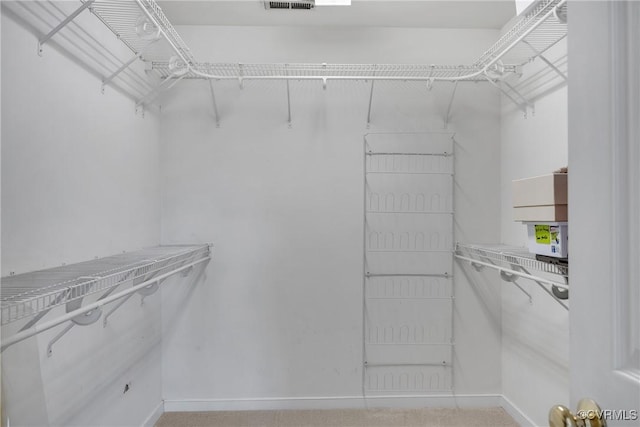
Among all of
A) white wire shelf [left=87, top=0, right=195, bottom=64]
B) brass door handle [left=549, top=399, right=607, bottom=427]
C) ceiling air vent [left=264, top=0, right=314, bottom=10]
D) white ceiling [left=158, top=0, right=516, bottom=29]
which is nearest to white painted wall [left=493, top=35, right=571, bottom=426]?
white ceiling [left=158, top=0, right=516, bottom=29]

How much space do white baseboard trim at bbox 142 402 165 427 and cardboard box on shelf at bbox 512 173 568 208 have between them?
223 cm

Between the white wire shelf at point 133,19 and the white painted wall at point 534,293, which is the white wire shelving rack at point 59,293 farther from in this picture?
the white painted wall at point 534,293

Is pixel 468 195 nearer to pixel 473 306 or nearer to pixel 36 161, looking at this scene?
pixel 473 306

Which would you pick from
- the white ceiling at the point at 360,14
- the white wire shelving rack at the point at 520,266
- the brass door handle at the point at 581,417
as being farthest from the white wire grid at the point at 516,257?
the white ceiling at the point at 360,14

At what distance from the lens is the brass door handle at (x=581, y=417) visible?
544 mm

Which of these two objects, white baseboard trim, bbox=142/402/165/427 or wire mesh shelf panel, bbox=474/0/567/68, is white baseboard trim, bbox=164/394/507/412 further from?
wire mesh shelf panel, bbox=474/0/567/68

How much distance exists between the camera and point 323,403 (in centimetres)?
247

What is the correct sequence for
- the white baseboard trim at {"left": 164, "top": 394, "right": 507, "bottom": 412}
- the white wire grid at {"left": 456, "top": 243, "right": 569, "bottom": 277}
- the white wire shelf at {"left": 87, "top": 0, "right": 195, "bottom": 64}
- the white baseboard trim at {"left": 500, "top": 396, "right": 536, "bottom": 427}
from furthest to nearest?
the white baseboard trim at {"left": 164, "top": 394, "right": 507, "bottom": 412}, the white baseboard trim at {"left": 500, "top": 396, "right": 536, "bottom": 427}, the white wire shelf at {"left": 87, "top": 0, "right": 195, "bottom": 64}, the white wire grid at {"left": 456, "top": 243, "right": 569, "bottom": 277}

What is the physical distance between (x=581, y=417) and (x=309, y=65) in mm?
2126

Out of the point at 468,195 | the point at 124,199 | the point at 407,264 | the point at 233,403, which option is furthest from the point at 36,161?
the point at 468,195

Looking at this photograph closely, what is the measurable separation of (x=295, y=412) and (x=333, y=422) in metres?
0.26

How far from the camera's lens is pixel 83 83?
1.60m

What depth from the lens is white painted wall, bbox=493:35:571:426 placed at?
1.93m
